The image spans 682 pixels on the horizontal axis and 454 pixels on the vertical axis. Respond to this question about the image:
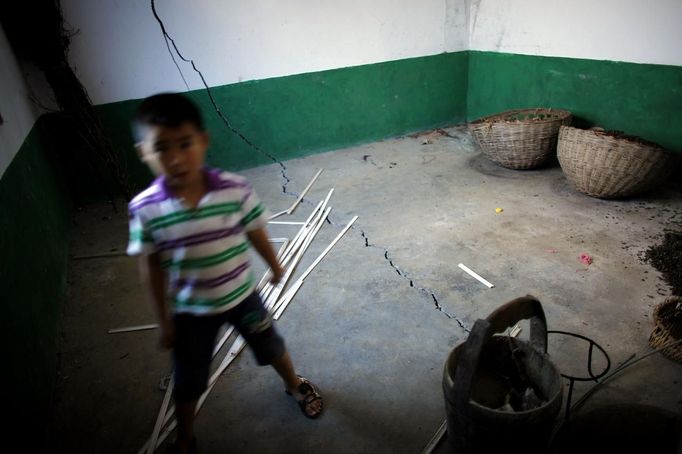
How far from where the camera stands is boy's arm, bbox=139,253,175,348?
117 centimetres

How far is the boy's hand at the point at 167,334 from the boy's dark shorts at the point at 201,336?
0.02 metres

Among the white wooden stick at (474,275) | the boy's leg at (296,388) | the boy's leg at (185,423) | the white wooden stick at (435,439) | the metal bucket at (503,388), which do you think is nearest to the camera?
the metal bucket at (503,388)

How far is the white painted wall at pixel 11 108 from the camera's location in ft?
7.63

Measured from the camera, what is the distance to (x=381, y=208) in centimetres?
339

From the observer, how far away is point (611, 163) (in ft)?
9.52

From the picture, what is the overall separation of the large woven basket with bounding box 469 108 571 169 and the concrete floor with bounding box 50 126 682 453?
186mm

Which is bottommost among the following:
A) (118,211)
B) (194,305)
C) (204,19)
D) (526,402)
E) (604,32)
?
(118,211)

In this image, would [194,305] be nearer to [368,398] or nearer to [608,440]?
[368,398]

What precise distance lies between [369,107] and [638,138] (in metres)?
2.74

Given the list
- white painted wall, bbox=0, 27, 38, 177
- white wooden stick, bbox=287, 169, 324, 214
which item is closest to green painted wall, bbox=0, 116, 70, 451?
A: white painted wall, bbox=0, 27, 38, 177

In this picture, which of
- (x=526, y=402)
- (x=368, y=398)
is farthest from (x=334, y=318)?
(x=526, y=402)

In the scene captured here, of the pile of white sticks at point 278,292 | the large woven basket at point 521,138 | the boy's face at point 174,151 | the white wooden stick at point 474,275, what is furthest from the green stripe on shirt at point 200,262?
the large woven basket at point 521,138

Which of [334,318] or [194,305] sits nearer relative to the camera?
[194,305]

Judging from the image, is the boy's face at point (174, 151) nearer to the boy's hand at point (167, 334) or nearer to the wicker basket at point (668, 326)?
the boy's hand at point (167, 334)
